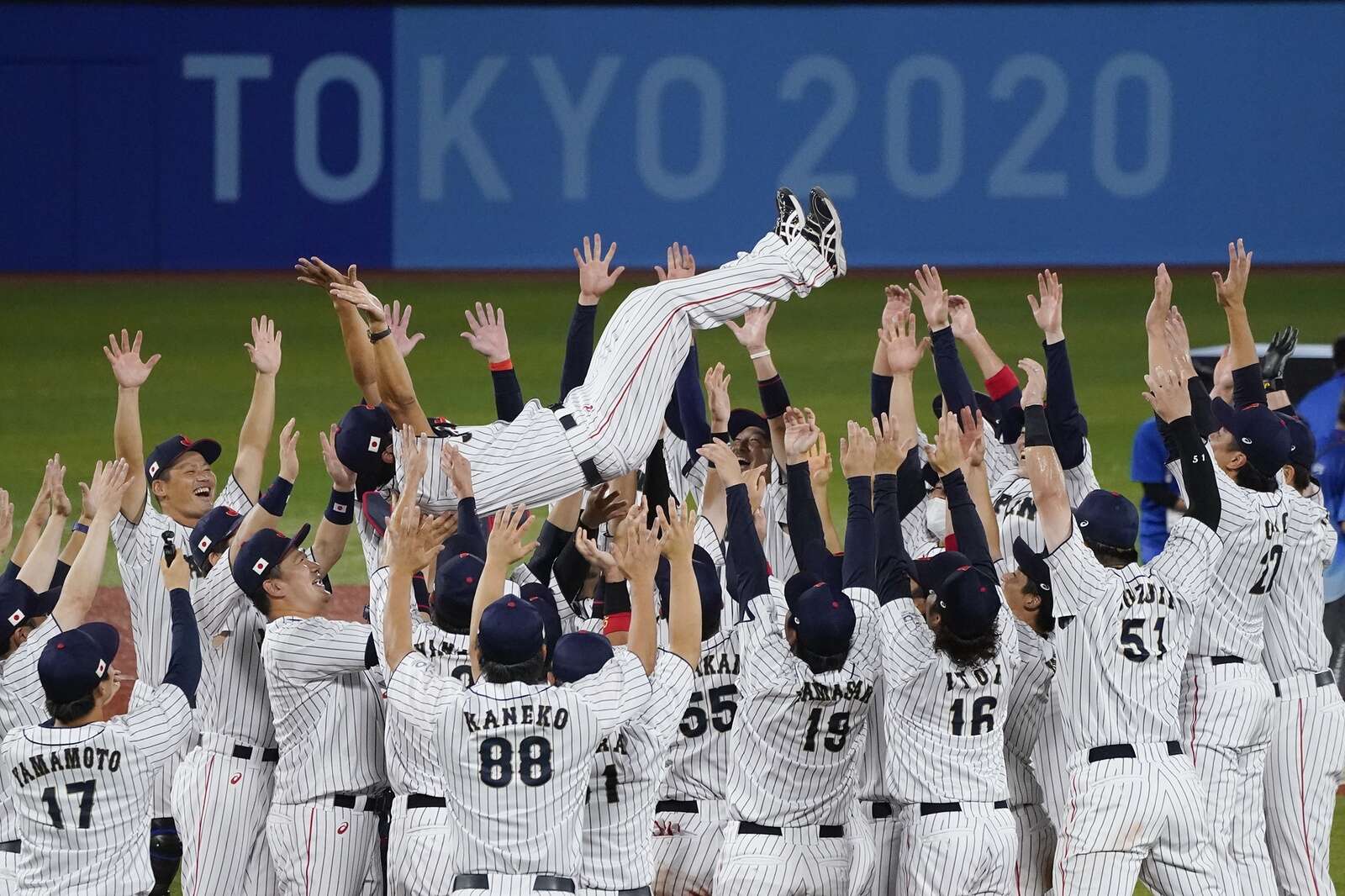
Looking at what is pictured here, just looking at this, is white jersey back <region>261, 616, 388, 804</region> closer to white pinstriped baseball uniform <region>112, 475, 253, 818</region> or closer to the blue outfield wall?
white pinstriped baseball uniform <region>112, 475, 253, 818</region>

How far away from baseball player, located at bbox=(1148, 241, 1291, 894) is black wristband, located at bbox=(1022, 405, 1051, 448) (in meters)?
0.53

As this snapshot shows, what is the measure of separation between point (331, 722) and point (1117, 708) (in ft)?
6.92

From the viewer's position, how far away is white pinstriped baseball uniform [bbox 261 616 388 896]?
16.2 feet

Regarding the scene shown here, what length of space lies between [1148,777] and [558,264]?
1517 centimetres

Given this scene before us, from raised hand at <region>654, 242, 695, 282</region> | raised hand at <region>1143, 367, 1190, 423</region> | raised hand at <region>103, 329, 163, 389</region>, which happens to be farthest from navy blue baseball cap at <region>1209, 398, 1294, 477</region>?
raised hand at <region>103, 329, 163, 389</region>

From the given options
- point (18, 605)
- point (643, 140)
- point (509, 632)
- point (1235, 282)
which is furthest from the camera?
point (643, 140)

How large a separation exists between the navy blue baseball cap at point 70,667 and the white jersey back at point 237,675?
2.43 ft

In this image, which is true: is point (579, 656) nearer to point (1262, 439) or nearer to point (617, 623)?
point (617, 623)

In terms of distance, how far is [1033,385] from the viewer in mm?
5664

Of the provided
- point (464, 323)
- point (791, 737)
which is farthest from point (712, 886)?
A: point (464, 323)

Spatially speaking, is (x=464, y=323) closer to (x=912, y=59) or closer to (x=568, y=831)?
(x=912, y=59)

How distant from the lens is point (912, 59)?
19.1m

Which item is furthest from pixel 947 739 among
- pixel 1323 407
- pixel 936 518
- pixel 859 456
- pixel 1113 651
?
pixel 1323 407

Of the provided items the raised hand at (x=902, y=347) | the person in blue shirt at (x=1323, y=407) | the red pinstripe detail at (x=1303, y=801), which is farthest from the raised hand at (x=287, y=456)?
the person in blue shirt at (x=1323, y=407)
